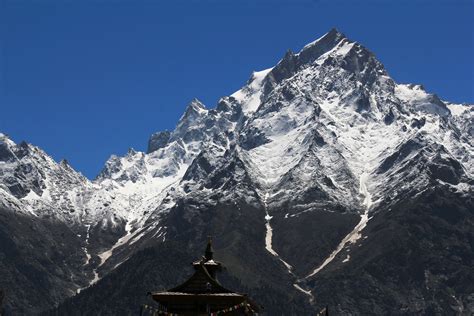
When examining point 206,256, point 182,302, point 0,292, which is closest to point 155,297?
point 182,302

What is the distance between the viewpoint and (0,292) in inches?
1921

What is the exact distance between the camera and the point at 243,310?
45.6m

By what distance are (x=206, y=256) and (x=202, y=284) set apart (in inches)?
156

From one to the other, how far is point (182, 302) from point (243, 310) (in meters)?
2.71

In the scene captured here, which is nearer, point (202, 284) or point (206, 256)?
point (202, 284)

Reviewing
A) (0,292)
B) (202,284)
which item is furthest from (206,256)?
(0,292)

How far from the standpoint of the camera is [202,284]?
4509 cm

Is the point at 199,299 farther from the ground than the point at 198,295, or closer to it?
closer to it

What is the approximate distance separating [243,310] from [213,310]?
1.56 meters

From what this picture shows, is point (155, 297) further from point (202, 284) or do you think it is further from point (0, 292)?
point (0, 292)

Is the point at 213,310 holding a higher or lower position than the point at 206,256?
lower

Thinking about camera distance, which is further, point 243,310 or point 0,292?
point 0,292

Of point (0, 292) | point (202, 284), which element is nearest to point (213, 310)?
point (202, 284)

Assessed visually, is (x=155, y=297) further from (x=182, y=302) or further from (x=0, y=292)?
(x=0, y=292)
